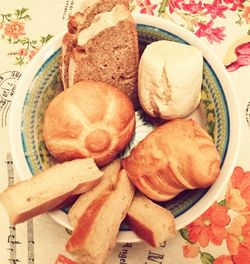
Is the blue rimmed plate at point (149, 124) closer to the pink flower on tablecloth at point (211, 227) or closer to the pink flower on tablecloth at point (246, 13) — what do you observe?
the pink flower on tablecloth at point (211, 227)

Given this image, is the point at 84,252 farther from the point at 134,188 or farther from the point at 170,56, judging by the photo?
the point at 170,56

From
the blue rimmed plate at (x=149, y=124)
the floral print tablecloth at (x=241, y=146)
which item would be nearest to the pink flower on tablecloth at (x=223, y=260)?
the floral print tablecloth at (x=241, y=146)

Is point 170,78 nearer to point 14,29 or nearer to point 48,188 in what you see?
point 48,188

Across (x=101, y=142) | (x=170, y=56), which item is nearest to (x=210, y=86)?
(x=170, y=56)

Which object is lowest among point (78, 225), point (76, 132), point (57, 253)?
point (57, 253)

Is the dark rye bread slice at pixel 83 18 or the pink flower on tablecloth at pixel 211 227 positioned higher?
the dark rye bread slice at pixel 83 18

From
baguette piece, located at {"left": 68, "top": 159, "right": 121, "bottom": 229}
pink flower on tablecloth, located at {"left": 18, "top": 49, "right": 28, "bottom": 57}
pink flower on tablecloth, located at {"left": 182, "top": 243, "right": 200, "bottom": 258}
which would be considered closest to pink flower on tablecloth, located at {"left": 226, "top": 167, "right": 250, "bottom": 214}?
pink flower on tablecloth, located at {"left": 182, "top": 243, "right": 200, "bottom": 258}

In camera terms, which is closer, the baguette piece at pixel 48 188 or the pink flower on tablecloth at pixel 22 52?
the baguette piece at pixel 48 188

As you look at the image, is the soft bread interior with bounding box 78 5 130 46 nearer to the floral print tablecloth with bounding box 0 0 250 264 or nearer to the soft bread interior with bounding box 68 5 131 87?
the soft bread interior with bounding box 68 5 131 87
